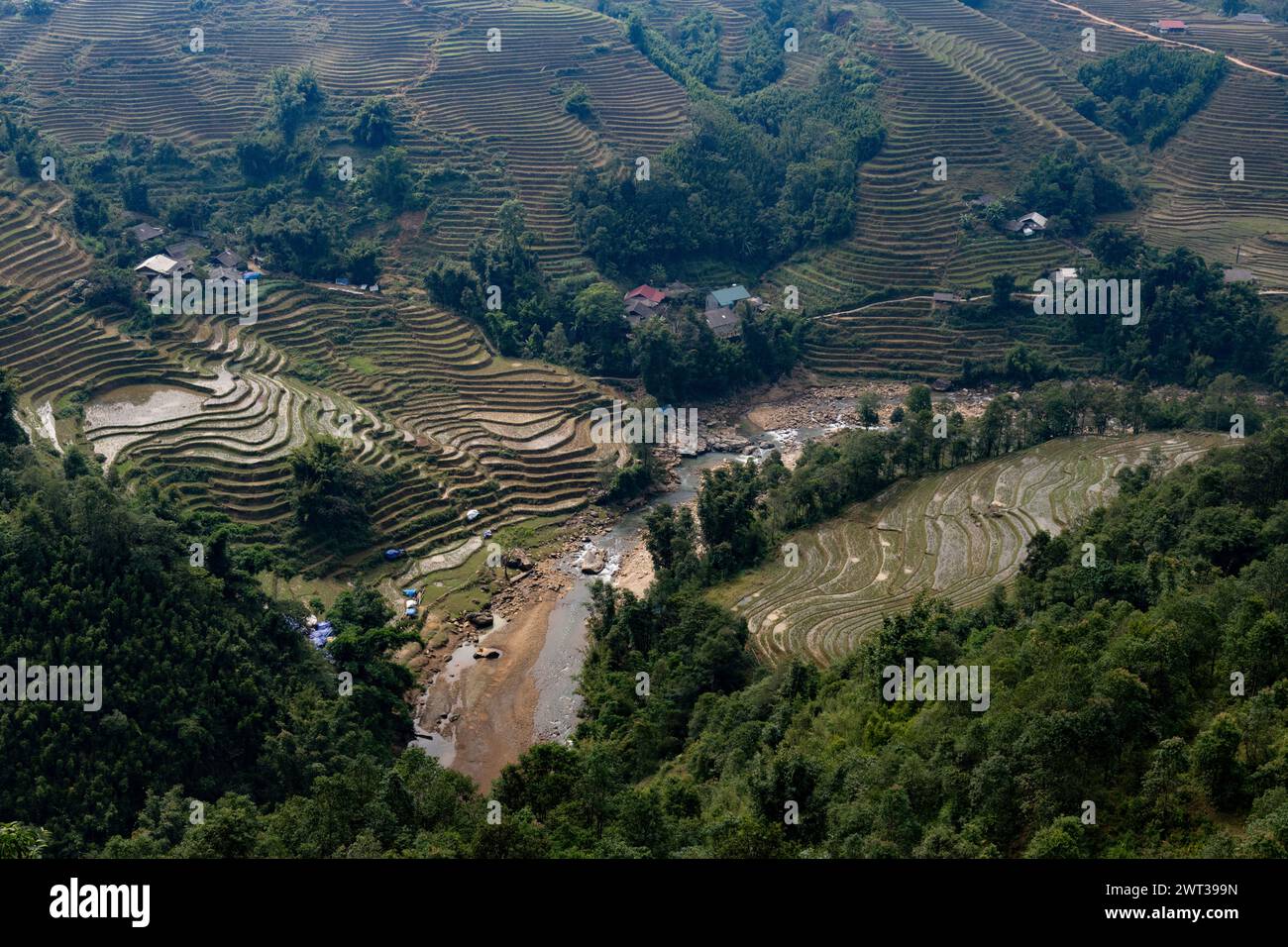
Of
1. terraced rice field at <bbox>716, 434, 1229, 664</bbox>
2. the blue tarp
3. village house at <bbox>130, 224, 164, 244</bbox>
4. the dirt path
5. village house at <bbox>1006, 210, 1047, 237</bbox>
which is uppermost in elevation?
the dirt path

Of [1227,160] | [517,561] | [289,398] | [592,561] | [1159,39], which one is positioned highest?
[1159,39]

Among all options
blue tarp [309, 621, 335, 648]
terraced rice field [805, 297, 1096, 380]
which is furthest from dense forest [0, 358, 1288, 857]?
terraced rice field [805, 297, 1096, 380]

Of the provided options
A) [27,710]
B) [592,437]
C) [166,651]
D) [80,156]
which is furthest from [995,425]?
[80,156]

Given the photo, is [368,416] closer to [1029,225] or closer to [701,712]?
[701,712]

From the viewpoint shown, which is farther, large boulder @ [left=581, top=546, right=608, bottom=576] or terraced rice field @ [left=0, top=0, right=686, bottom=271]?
terraced rice field @ [left=0, top=0, right=686, bottom=271]

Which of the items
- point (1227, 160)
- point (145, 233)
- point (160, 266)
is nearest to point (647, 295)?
point (160, 266)

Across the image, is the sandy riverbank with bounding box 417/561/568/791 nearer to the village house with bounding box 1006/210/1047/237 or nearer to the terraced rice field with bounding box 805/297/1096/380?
the terraced rice field with bounding box 805/297/1096/380

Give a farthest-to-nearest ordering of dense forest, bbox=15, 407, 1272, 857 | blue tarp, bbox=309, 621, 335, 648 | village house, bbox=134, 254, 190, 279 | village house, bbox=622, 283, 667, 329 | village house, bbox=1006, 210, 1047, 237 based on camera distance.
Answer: village house, bbox=1006, 210, 1047, 237 → village house, bbox=622, 283, 667, 329 → village house, bbox=134, 254, 190, 279 → blue tarp, bbox=309, 621, 335, 648 → dense forest, bbox=15, 407, 1272, 857
